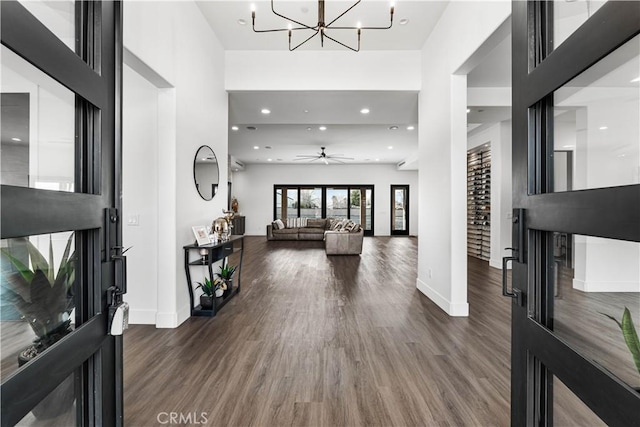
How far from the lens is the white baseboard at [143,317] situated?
2.89 metres

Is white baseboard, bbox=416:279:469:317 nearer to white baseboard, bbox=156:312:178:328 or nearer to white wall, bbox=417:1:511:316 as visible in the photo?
white wall, bbox=417:1:511:316

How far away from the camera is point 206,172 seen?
3436mm

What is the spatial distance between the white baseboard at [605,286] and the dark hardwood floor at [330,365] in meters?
0.34

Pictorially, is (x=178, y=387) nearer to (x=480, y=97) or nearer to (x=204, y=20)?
(x=204, y=20)

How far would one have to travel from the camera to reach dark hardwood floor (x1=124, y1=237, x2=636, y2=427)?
63.6 inches

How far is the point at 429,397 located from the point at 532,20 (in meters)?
1.97

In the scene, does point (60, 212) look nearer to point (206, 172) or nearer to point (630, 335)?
point (630, 335)

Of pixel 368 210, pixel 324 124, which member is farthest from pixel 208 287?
pixel 368 210

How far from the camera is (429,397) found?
175 centimetres

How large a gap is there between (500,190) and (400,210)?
653 cm

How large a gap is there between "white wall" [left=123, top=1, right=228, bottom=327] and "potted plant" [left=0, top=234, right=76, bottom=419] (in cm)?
191

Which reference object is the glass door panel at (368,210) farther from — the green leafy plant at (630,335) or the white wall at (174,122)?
the green leafy plant at (630,335)

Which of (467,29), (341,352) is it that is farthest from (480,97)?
(341,352)

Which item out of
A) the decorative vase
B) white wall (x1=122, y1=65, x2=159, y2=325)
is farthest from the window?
white wall (x1=122, y1=65, x2=159, y2=325)
